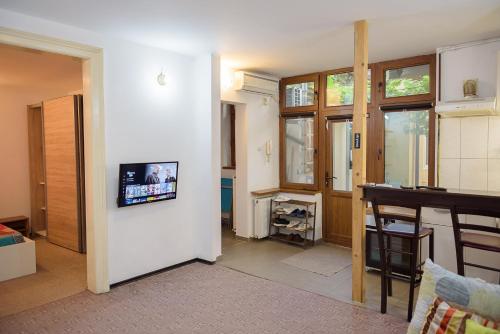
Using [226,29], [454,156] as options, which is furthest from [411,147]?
[226,29]

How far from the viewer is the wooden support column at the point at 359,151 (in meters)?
3.24

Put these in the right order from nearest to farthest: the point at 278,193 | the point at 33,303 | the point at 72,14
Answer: the point at 72,14, the point at 33,303, the point at 278,193

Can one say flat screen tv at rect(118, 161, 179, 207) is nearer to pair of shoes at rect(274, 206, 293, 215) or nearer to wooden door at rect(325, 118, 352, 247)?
pair of shoes at rect(274, 206, 293, 215)

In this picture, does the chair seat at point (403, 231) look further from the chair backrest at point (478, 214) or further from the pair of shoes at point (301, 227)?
the pair of shoes at point (301, 227)

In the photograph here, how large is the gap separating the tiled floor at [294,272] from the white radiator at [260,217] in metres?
0.14

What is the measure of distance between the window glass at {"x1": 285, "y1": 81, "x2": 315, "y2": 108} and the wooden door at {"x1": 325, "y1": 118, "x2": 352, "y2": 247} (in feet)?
1.71

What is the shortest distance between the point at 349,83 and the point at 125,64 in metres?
3.16

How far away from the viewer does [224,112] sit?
22.6ft

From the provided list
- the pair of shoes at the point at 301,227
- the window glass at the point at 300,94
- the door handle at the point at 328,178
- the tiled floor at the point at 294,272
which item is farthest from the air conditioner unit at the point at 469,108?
the pair of shoes at the point at 301,227

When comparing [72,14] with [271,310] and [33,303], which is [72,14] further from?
[271,310]

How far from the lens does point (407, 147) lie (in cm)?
471

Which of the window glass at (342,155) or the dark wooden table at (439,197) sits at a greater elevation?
the window glass at (342,155)

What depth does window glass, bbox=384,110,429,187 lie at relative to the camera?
4559mm

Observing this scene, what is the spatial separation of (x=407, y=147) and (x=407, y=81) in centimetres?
87
